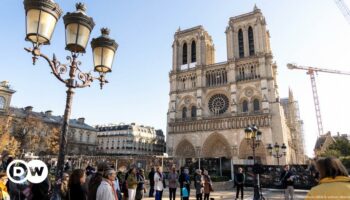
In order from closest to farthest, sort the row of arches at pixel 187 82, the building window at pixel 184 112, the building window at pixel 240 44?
1. the building window at pixel 240 44
2. the building window at pixel 184 112
3. the row of arches at pixel 187 82

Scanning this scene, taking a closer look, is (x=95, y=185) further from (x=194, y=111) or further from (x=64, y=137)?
(x=194, y=111)

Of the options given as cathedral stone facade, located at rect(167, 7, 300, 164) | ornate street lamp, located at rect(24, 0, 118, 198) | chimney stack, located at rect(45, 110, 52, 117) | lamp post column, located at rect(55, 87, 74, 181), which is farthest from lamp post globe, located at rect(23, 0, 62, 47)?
chimney stack, located at rect(45, 110, 52, 117)

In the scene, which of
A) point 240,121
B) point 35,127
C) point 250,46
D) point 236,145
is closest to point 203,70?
point 250,46

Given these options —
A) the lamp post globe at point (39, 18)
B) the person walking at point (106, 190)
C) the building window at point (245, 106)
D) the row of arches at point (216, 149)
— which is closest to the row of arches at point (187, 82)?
the building window at point (245, 106)

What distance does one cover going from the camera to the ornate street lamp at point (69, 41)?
449cm

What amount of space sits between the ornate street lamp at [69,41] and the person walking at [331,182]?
3776 mm

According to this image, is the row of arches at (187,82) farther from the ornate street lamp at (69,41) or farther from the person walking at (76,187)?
the person walking at (76,187)

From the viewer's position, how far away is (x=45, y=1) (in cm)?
450

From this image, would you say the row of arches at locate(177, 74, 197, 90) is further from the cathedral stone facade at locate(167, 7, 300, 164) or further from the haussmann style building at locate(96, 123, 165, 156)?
the haussmann style building at locate(96, 123, 165, 156)

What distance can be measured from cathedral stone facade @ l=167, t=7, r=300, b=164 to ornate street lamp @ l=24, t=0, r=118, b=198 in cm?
3001

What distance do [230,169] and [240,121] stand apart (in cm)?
1235

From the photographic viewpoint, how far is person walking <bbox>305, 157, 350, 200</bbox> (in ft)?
7.13

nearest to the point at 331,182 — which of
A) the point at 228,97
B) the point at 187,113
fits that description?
the point at 228,97

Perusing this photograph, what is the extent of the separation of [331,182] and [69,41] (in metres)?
4.89
